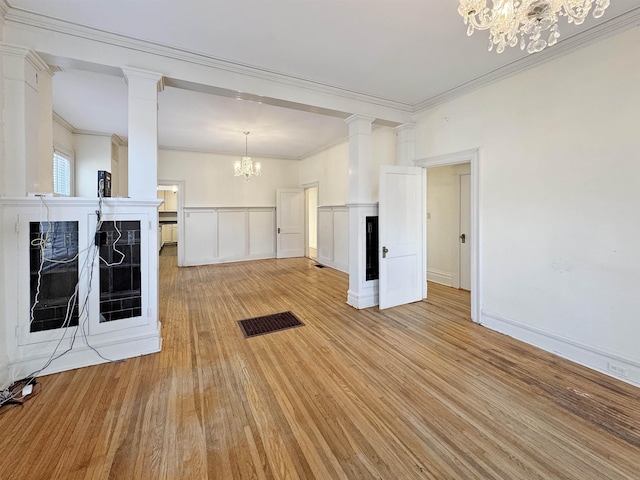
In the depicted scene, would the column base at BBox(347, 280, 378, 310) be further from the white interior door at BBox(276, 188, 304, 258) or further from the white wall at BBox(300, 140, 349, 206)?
the white interior door at BBox(276, 188, 304, 258)

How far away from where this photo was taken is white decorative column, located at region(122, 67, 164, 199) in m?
2.66

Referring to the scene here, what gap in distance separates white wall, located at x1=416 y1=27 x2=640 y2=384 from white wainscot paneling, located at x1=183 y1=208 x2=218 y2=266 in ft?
21.3

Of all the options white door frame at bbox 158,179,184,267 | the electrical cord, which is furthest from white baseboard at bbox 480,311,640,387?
white door frame at bbox 158,179,184,267

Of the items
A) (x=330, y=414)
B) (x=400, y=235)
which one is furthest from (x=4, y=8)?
(x=400, y=235)

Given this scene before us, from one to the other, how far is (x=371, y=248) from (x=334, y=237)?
2719mm

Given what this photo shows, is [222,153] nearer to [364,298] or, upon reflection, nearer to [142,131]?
[142,131]

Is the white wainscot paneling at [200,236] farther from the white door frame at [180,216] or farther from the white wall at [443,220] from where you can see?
the white wall at [443,220]

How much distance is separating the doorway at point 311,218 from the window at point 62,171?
5371mm

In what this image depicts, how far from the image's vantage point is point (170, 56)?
280 cm

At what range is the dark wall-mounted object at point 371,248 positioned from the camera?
14.0ft

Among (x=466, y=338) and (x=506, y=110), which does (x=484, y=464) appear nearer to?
(x=466, y=338)

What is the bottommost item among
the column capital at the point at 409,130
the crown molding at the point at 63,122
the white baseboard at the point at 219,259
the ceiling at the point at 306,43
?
the white baseboard at the point at 219,259

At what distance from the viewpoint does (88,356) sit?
2.54 meters

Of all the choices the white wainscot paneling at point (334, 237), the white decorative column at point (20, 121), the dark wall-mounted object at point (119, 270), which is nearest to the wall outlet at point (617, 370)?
the dark wall-mounted object at point (119, 270)
